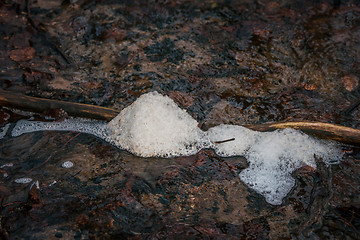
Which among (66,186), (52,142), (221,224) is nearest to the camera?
(221,224)

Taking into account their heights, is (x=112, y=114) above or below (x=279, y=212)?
above

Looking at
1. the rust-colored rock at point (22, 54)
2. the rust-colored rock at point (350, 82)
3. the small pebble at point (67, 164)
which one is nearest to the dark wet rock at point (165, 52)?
the rust-colored rock at point (22, 54)

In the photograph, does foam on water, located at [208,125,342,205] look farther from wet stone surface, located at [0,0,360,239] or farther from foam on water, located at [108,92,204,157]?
foam on water, located at [108,92,204,157]

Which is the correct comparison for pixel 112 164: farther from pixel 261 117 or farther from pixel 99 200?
pixel 261 117

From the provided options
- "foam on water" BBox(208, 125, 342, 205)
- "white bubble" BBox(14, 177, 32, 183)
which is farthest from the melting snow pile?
"white bubble" BBox(14, 177, 32, 183)

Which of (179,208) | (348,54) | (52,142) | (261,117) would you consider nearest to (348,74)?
(348,54)

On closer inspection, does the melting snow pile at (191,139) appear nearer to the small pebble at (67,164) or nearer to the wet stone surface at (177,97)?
the wet stone surface at (177,97)
